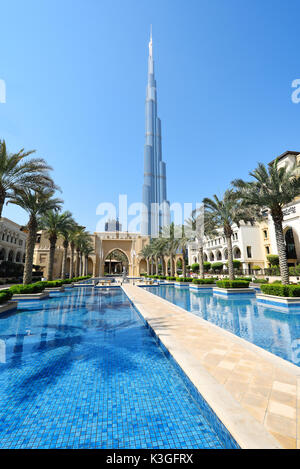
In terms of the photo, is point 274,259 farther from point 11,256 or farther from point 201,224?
point 11,256

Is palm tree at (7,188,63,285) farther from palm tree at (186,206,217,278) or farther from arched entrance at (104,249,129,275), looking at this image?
arched entrance at (104,249,129,275)

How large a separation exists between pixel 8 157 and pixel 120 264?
71685 millimetres

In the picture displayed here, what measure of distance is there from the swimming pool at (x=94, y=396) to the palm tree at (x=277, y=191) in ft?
35.5

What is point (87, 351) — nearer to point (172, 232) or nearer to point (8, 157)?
point (8, 157)

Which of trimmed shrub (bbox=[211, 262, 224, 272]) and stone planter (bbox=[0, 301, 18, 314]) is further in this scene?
trimmed shrub (bbox=[211, 262, 224, 272])

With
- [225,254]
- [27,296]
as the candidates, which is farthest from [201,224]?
[225,254]

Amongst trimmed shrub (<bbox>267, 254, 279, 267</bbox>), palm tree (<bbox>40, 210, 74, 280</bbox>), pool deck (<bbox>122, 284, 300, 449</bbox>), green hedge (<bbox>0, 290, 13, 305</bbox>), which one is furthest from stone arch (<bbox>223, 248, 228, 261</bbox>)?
pool deck (<bbox>122, 284, 300, 449</bbox>)

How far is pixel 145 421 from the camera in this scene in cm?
287

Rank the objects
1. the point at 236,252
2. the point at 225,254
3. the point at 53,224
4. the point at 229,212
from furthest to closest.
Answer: the point at 225,254 < the point at 236,252 < the point at 53,224 < the point at 229,212

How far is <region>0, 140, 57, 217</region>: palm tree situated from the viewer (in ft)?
34.8

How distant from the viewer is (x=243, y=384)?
3.24 metres

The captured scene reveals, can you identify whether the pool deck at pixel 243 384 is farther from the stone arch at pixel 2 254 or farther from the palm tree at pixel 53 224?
the stone arch at pixel 2 254

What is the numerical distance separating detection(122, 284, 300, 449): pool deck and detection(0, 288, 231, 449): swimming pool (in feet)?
1.11

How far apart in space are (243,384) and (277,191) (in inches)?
507
